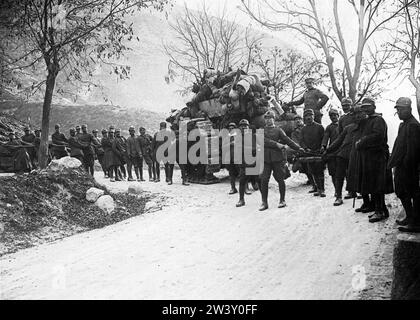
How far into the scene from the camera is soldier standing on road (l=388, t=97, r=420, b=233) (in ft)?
17.1

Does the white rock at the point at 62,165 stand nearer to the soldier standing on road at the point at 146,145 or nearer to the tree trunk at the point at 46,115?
the tree trunk at the point at 46,115

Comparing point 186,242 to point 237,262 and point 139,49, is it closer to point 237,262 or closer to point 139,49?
point 237,262

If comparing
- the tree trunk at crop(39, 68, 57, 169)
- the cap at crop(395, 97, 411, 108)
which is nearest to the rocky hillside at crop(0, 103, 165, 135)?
the tree trunk at crop(39, 68, 57, 169)

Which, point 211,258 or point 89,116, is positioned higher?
point 89,116

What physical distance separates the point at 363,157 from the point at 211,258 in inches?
120

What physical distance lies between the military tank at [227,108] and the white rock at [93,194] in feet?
12.5

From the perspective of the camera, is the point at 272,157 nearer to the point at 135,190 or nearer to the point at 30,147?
the point at 135,190

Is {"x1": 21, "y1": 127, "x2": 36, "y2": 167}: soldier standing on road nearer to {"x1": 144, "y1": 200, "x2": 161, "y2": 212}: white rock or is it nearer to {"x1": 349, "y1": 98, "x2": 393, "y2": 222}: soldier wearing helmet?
{"x1": 144, "y1": 200, "x2": 161, "y2": 212}: white rock

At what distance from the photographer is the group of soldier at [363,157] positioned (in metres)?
5.30

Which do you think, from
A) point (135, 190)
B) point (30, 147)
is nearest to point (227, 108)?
point (135, 190)

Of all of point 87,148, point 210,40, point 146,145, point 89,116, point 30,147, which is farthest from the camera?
point 89,116

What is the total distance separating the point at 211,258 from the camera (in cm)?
534

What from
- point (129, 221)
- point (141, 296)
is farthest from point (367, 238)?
point (129, 221)

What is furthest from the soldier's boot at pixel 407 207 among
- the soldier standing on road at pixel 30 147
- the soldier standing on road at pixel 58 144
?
the soldier standing on road at pixel 30 147
